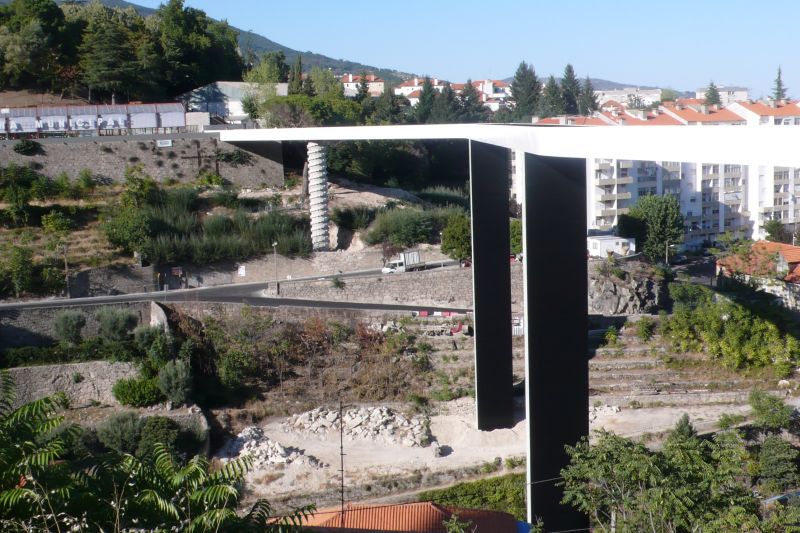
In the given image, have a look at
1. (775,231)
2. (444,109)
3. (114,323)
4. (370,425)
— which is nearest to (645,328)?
(370,425)

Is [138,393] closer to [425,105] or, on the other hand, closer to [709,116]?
[709,116]

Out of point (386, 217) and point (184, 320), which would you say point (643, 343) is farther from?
point (184, 320)

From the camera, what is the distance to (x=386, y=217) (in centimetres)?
1791

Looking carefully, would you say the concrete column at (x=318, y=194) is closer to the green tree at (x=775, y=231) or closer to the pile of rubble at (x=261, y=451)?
the pile of rubble at (x=261, y=451)

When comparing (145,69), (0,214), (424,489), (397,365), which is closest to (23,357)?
(0,214)

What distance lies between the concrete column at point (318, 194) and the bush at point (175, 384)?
547cm

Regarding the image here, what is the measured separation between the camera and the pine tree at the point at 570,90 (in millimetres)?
39344

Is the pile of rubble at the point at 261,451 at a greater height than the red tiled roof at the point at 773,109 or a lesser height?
lesser

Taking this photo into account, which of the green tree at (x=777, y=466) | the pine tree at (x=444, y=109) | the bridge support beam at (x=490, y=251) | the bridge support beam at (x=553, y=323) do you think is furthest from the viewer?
the pine tree at (x=444, y=109)

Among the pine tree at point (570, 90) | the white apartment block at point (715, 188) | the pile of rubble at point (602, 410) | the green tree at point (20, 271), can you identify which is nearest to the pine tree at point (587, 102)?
the pine tree at point (570, 90)

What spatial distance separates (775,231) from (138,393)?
19207 millimetres

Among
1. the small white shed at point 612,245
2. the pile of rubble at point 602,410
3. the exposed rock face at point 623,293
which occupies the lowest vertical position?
the pile of rubble at point 602,410

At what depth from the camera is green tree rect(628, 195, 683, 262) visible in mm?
21203

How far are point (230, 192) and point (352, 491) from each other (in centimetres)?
967
